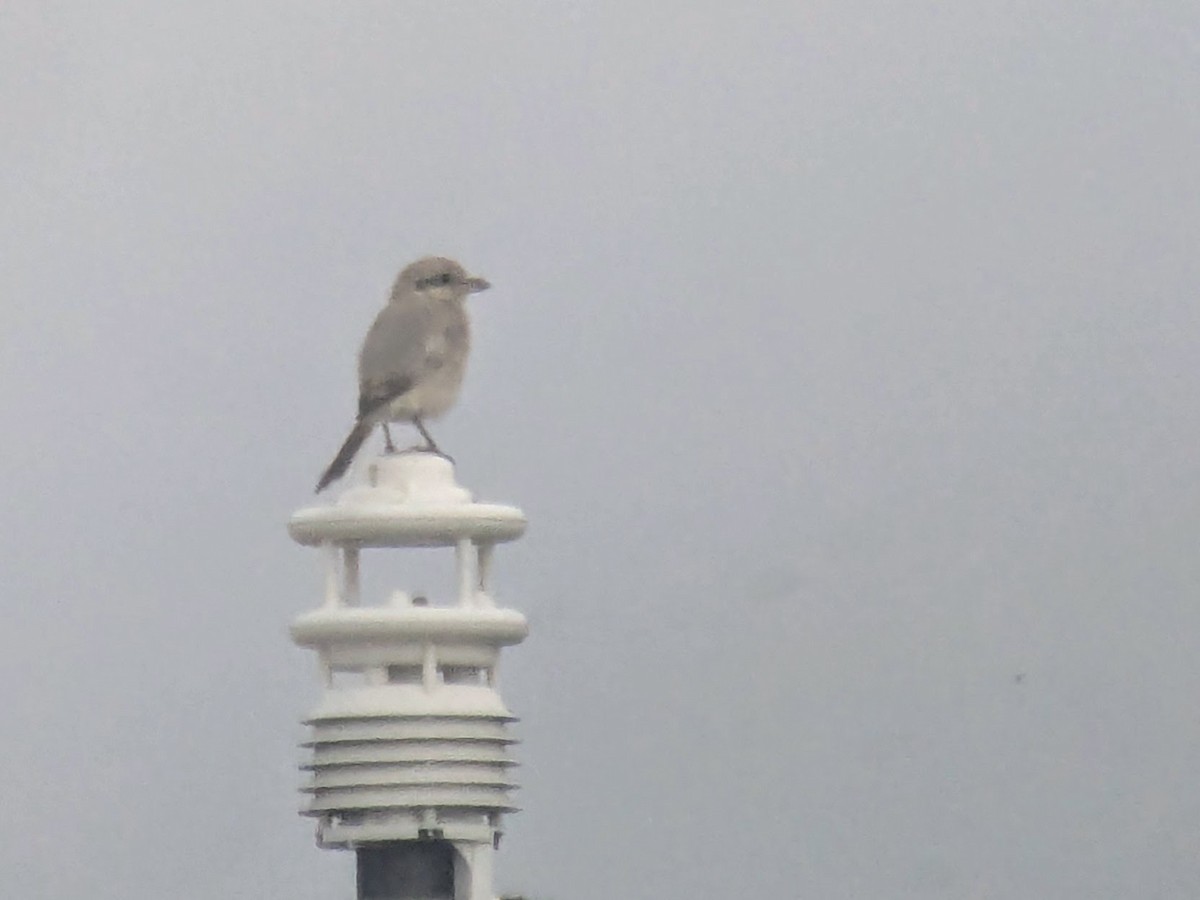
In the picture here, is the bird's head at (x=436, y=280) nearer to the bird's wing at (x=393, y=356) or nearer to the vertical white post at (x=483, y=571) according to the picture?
the bird's wing at (x=393, y=356)

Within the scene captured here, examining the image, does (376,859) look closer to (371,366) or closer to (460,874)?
(460,874)

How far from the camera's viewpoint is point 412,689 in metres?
20.4

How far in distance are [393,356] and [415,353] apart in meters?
0.13

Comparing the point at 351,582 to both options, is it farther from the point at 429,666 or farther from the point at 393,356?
the point at 393,356

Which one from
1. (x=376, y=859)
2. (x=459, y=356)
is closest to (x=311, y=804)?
(x=376, y=859)

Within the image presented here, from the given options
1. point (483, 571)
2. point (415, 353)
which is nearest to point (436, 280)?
point (415, 353)

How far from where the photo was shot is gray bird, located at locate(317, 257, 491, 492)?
71.9ft

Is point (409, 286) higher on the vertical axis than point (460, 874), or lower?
higher

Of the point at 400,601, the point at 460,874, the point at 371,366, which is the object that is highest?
the point at 371,366

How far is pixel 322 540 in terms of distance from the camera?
2047 cm

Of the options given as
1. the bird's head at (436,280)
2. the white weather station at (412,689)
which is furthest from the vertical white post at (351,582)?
the bird's head at (436,280)

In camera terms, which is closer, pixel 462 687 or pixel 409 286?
pixel 462 687

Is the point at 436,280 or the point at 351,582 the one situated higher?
the point at 436,280

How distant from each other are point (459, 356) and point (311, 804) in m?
3.28
